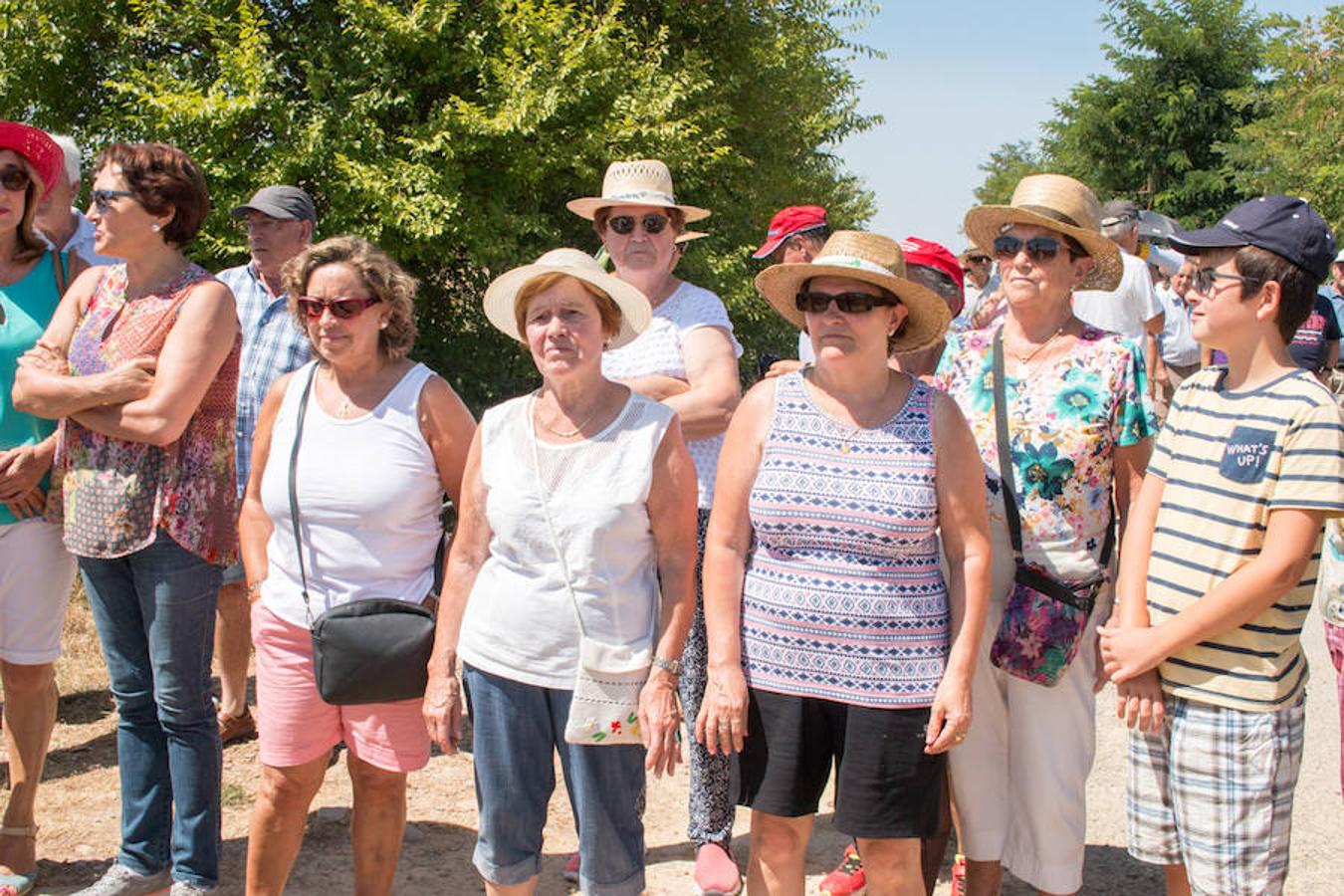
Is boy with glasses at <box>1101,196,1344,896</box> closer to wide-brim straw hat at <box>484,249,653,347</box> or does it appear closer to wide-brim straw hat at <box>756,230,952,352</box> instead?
wide-brim straw hat at <box>756,230,952,352</box>

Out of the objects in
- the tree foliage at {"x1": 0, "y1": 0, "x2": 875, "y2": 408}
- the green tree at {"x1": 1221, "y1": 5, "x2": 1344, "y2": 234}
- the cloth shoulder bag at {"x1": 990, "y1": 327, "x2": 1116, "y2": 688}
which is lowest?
the cloth shoulder bag at {"x1": 990, "y1": 327, "x2": 1116, "y2": 688}

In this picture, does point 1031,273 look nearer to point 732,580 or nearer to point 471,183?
point 732,580

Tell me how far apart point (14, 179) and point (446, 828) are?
2583 mm

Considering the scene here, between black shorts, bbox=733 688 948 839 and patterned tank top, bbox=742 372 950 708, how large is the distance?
50 millimetres

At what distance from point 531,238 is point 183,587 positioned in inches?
293

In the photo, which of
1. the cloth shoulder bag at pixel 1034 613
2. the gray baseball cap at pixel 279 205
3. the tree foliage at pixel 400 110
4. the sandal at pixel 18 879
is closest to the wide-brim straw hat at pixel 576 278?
the cloth shoulder bag at pixel 1034 613

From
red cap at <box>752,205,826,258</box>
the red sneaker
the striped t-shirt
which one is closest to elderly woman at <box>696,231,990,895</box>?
the striped t-shirt

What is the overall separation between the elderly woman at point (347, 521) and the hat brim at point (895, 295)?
2.88 feet

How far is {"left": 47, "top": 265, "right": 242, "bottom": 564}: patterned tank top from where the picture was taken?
3.22m

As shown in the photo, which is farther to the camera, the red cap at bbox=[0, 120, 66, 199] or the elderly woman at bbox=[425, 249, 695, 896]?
the red cap at bbox=[0, 120, 66, 199]

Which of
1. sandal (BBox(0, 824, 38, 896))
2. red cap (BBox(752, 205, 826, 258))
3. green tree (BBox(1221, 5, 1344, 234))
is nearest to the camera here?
sandal (BBox(0, 824, 38, 896))

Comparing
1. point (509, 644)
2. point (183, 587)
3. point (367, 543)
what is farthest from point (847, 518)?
point (183, 587)

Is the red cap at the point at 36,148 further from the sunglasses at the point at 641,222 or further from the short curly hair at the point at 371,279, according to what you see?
the sunglasses at the point at 641,222

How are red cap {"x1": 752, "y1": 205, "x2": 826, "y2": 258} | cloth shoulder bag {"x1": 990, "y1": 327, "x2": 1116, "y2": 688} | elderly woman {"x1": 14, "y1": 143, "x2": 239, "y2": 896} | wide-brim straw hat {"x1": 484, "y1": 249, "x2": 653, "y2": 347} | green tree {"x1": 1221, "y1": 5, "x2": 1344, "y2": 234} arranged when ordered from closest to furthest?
wide-brim straw hat {"x1": 484, "y1": 249, "x2": 653, "y2": 347}
cloth shoulder bag {"x1": 990, "y1": 327, "x2": 1116, "y2": 688}
elderly woman {"x1": 14, "y1": 143, "x2": 239, "y2": 896}
red cap {"x1": 752, "y1": 205, "x2": 826, "y2": 258}
green tree {"x1": 1221, "y1": 5, "x2": 1344, "y2": 234}
